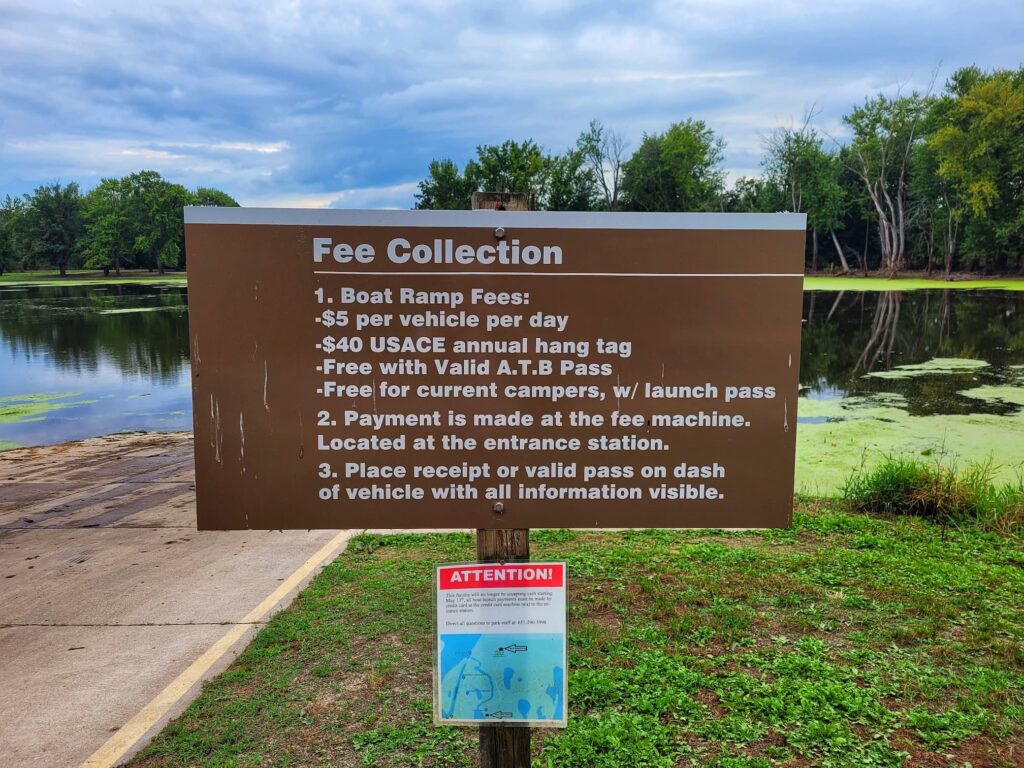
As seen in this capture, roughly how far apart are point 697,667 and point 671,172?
2540 inches

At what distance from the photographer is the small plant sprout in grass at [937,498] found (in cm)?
586

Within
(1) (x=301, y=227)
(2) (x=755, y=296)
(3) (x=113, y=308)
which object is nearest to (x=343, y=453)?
(1) (x=301, y=227)

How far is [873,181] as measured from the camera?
5762cm

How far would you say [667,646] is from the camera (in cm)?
379

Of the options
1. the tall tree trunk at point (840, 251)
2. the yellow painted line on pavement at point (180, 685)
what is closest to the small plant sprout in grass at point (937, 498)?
the yellow painted line on pavement at point (180, 685)

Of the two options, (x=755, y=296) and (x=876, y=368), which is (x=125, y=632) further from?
(x=876, y=368)

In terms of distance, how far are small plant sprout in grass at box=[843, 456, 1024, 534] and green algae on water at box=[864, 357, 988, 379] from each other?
385 inches

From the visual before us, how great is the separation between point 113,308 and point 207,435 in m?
41.6

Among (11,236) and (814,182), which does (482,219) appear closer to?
(814,182)

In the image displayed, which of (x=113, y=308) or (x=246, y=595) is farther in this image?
(x=113, y=308)

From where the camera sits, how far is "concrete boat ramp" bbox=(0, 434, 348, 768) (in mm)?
3322

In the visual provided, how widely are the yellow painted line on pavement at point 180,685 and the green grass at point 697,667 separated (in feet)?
0.45

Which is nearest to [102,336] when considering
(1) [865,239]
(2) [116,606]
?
(2) [116,606]

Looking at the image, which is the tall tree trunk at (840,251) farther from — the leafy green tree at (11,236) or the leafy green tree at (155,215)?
the leafy green tree at (11,236)
